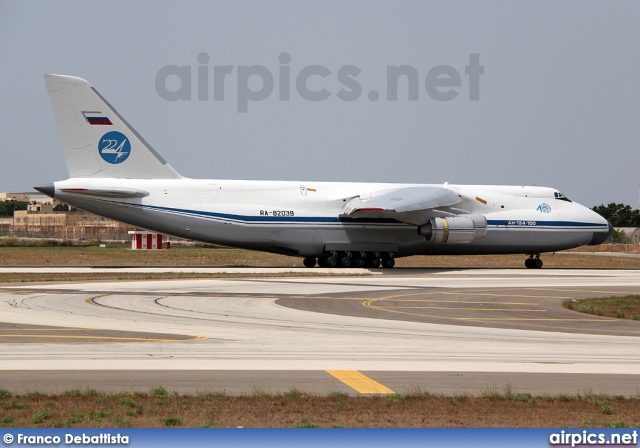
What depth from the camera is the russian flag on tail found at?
4050 cm

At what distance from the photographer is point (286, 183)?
44.2 m

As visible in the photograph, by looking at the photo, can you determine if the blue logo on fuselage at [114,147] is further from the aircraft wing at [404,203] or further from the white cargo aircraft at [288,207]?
the aircraft wing at [404,203]

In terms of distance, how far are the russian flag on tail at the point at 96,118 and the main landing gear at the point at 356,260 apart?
13121 mm

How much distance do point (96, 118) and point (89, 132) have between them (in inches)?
30.2

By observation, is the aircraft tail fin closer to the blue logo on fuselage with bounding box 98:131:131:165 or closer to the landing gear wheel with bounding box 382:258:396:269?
the blue logo on fuselage with bounding box 98:131:131:165

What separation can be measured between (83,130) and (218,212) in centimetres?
760

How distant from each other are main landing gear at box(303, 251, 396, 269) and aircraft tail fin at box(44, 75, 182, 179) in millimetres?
11145

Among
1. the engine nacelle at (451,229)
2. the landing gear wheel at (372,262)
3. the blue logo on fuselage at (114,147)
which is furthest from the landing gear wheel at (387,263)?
the blue logo on fuselage at (114,147)

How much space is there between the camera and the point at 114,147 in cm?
4106

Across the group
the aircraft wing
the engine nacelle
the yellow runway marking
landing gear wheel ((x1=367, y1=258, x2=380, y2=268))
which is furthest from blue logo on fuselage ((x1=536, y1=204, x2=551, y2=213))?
the yellow runway marking

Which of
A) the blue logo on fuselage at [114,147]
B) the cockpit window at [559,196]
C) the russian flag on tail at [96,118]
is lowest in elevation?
A: the cockpit window at [559,196]

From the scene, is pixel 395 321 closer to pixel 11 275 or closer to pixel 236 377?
pixel 236 377

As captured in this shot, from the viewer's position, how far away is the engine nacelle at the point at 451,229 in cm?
4372

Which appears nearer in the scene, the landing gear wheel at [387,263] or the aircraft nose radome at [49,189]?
the aircraft nose radome at [49,189]
